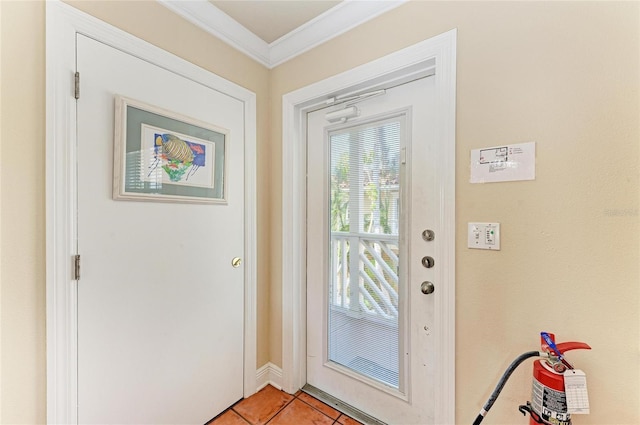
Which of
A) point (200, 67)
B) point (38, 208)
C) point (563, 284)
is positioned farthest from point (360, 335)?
point (200, 67)

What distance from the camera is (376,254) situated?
156 centimetres

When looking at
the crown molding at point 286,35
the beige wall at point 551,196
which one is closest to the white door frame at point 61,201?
the crown molding at point 286,35

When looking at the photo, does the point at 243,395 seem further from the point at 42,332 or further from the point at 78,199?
the point at 78,199

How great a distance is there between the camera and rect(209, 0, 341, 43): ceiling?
1.46 m

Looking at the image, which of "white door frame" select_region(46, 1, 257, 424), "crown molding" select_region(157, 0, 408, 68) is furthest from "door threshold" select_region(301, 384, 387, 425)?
"crown molding" select_region(157, 0, 408, 68)

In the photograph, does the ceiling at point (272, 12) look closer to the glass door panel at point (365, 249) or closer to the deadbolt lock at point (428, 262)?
the glass door panel at point (365, 249)

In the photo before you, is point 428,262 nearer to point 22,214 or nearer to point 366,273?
point 366,273

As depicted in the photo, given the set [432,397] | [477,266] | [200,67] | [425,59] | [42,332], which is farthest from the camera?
[200,67]

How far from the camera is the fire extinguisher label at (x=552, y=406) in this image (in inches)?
33.4

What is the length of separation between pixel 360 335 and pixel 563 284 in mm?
1051

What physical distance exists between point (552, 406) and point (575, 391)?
0.09m

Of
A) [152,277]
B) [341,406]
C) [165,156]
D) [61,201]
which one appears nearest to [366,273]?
[341,406]

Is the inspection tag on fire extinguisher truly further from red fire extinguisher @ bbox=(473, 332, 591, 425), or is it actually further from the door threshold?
the door threshold

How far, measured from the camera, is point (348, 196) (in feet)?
5.42
